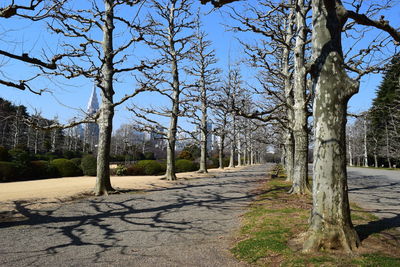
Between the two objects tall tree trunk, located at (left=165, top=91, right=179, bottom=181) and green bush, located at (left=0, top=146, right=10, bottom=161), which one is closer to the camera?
tall tree trunk, located at (left=165, top=91, right=179, bottom=181)

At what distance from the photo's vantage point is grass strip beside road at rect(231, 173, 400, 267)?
3.29 m

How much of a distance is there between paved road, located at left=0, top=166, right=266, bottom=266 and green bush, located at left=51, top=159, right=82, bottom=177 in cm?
1086

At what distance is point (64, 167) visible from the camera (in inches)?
699

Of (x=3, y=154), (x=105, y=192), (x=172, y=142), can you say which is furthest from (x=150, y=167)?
(x=105, y=192)

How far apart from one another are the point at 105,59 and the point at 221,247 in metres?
8.65

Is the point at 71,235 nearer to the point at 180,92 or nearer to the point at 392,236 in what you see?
the point at 392,236

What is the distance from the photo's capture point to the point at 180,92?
17.6m

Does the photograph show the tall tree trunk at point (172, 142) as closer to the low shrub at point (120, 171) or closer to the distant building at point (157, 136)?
the distant building at point (157, 136)

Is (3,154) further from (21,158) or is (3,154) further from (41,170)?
(41,170)

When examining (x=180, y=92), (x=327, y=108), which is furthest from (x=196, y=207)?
(x=180, y=92)

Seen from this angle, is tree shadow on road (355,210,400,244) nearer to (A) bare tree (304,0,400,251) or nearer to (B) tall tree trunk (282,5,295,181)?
(A) bare tree (304,0,400,251)

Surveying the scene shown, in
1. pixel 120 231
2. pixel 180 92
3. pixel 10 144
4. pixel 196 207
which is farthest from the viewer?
pixel 10 144

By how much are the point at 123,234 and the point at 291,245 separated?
126 inches

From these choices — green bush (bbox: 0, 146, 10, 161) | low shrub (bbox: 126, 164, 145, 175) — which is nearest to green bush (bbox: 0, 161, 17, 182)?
green bush (bbox: 0, 146, 10, 161)
